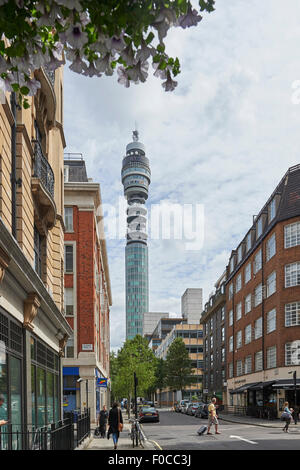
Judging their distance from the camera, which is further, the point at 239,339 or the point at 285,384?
the point at 239,339

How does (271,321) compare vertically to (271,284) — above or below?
below

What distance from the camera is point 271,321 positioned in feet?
160

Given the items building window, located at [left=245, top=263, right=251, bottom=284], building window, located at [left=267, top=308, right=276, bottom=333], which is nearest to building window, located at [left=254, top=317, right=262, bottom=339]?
building window, located at [left=267, top=308, right=276, bottom=333]

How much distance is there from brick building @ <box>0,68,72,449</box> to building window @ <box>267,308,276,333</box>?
27.7 meters

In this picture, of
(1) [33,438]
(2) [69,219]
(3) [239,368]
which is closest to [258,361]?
(3) [239,368]

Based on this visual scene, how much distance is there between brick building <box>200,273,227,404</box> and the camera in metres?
78.1

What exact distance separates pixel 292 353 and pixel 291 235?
9.41m

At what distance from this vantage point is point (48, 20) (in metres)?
3.63

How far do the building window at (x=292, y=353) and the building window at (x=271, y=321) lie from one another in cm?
297

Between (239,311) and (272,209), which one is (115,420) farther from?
(239,311)

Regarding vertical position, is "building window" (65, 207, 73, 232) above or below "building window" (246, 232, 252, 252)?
above

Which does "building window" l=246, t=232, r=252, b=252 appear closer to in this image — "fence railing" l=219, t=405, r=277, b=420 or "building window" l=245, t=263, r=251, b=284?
"building window" l=245, t=263, r=251, b=284

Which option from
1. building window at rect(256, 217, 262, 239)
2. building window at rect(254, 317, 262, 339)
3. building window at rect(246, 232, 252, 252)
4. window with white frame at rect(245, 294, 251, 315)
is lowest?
building window at rect(254, 317, 262, 339)

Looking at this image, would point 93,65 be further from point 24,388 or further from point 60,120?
point 60,120
